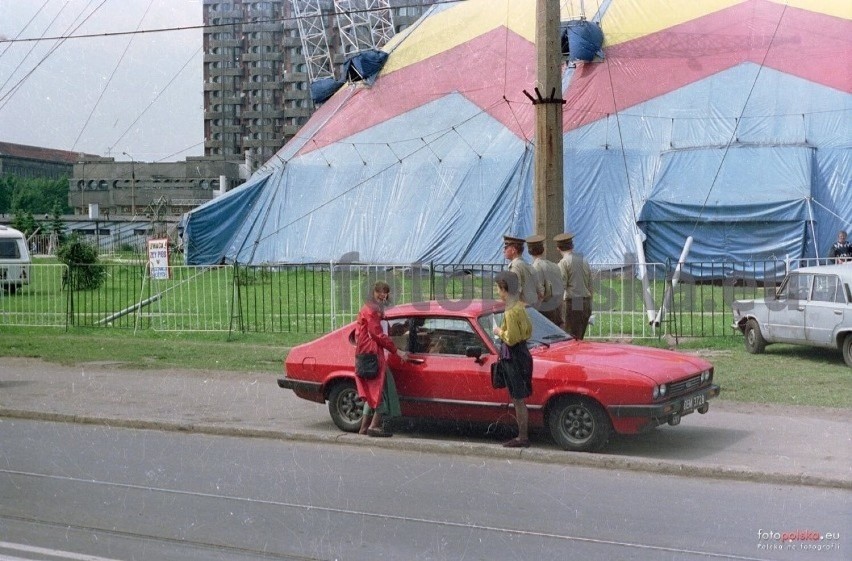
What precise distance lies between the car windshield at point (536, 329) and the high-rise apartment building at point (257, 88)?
67247 millimetres

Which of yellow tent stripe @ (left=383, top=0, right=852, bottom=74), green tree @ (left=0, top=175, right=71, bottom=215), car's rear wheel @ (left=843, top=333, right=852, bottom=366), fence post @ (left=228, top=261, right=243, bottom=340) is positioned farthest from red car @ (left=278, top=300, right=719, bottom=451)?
green tree @ (left=0, top=175, right=71, bottom=215)

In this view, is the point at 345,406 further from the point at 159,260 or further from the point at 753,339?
the point at 159,260

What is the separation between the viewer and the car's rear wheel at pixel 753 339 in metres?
15.2

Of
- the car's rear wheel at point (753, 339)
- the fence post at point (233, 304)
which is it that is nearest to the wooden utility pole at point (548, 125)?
the car's rear wheel at point (753, 339)

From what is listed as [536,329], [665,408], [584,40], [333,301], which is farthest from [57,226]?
[665,408]

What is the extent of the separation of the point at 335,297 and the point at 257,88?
7258 centimetres

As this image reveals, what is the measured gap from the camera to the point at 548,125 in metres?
12.4

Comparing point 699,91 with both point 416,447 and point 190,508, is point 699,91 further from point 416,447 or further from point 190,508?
point 190,508

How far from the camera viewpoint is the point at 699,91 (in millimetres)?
27312

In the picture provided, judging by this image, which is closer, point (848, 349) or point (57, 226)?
point (848, 349)

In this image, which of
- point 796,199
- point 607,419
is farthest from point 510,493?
point 796,199

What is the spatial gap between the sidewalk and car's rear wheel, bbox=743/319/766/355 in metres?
3.74

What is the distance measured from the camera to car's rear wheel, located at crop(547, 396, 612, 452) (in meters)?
9.34

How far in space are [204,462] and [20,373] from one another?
6.85 m
